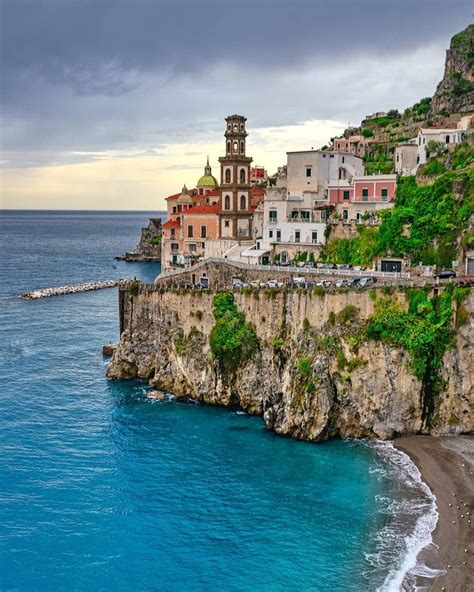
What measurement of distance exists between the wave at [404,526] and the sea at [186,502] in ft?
0.32

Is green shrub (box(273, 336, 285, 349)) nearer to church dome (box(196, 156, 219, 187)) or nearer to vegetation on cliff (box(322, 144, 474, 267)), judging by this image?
vegetation on cliff (box(322, 144, 474, 267))

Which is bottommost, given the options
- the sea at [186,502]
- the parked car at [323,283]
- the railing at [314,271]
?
the sea at [186,502]

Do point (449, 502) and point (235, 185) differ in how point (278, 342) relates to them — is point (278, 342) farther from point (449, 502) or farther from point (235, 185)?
point (235, 185)

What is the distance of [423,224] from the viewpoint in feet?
203

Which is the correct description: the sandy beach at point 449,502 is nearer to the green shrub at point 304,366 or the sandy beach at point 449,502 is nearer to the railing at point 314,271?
the green shrub at point 304,366

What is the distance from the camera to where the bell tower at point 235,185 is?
80125 millimetres

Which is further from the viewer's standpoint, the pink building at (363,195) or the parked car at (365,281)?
the pink building at (363,195)

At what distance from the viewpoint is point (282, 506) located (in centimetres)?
4175

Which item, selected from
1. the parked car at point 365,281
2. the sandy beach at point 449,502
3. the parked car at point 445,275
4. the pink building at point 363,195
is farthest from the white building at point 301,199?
the sandy beach at point 449,502

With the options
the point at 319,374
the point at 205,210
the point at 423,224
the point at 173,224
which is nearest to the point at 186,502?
the point at 319,374

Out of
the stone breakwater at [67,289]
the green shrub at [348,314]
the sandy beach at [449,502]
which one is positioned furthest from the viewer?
the stone breakwater at [67,289]

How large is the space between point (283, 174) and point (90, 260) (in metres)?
105

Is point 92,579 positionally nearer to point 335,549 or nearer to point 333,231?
point 335,549

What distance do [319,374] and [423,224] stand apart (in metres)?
19.8
